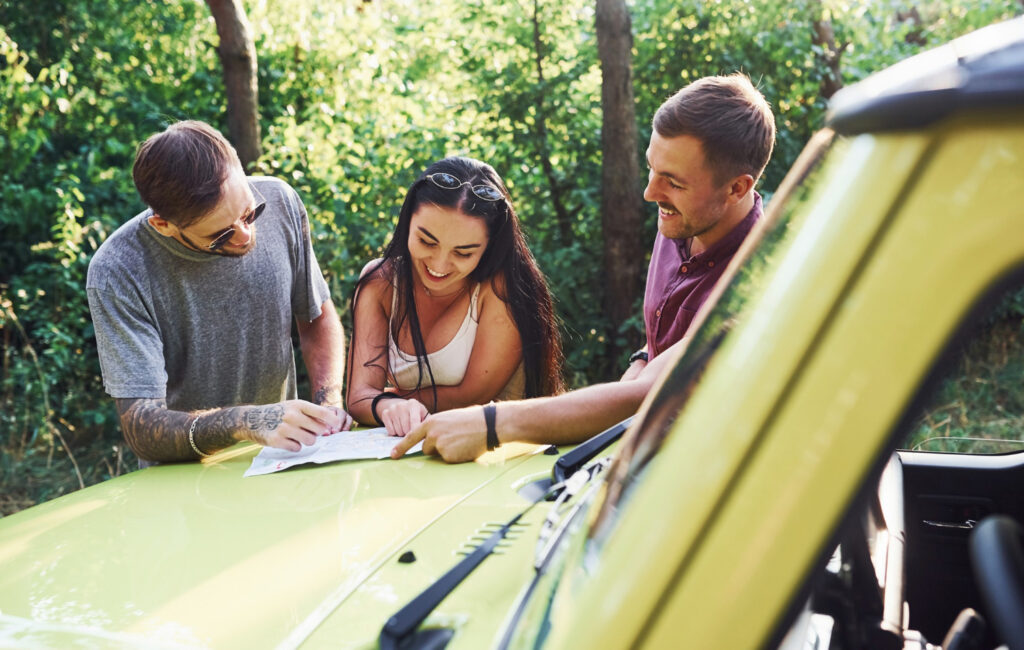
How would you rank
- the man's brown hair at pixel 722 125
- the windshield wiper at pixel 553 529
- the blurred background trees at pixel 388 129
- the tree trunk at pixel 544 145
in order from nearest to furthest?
1. the windshield wiper at pixel 553 529
2. the man's brown hair at pixel 722 125
3. the blurred background trees at pixel 388 129
4. the tree trunk at pixel 544 145

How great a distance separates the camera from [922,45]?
6.71m

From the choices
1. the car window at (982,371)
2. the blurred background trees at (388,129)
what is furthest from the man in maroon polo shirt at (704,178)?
the blurred background trees at (388,129)

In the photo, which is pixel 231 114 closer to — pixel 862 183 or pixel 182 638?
pixel 182 638

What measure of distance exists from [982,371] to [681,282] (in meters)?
1.76

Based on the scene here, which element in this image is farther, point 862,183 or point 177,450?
point 177,450

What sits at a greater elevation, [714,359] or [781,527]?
[714,359]

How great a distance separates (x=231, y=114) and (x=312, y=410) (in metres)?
4.32

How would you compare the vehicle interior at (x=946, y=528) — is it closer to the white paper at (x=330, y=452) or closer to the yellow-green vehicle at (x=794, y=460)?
the yellow-green vehicle at (x=794, y=460)

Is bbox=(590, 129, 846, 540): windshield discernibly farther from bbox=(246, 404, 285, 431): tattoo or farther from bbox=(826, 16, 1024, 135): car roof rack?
bbox=(246, 404, 285, 431): tattoo

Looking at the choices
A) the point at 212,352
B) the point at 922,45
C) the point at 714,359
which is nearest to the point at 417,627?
the point at 714,359

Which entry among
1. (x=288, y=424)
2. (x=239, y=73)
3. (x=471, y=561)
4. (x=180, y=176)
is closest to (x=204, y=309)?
(x=180, y=176)

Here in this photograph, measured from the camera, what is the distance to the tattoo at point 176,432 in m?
2.26

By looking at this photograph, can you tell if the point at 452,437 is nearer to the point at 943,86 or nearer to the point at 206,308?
the point at 206,308

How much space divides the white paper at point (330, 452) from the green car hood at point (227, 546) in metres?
0.05
